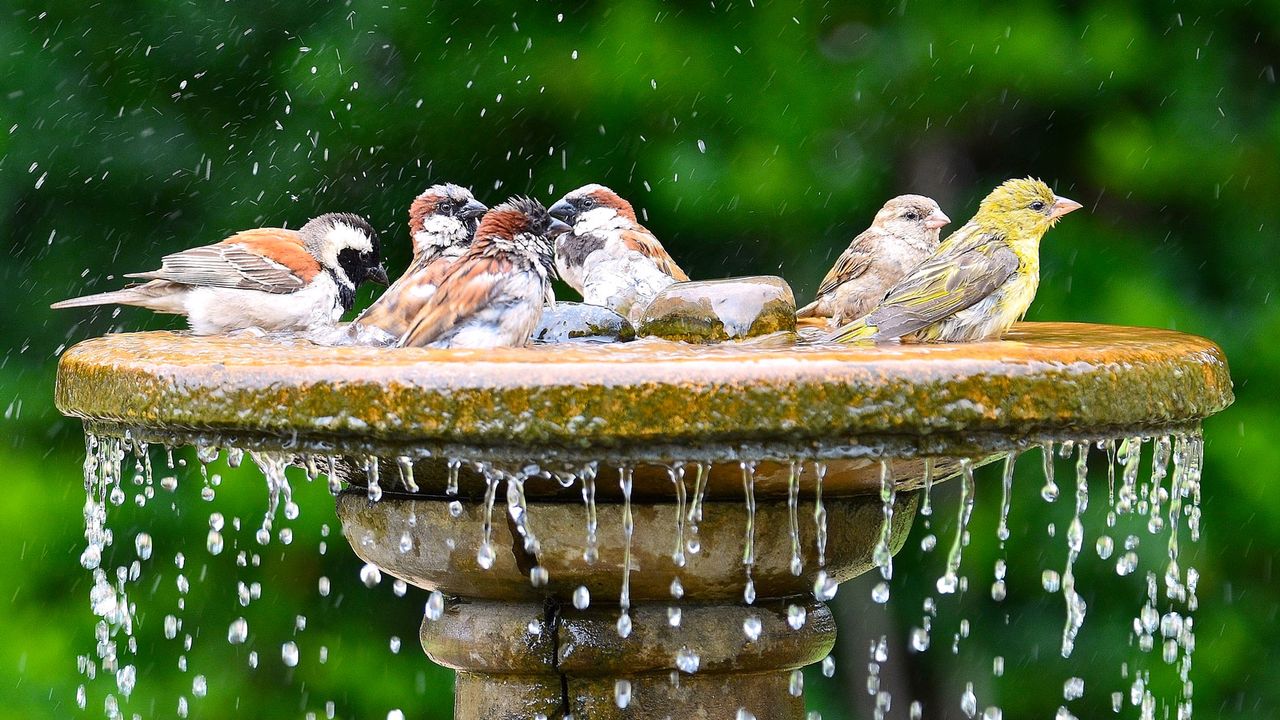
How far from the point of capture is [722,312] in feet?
10.1

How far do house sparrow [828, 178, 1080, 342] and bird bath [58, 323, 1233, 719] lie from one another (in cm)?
23

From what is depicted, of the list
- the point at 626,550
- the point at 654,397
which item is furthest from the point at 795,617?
the point at 654,397

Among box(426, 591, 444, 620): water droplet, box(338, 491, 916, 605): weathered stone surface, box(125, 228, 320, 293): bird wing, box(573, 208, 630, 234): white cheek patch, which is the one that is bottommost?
box(426, 591, 444, 620): water droplet

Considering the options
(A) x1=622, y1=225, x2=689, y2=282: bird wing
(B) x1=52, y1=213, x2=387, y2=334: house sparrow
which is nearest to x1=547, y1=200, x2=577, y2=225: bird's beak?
(A) x1=622, y1=225, x2=689, y2=282: bird wing

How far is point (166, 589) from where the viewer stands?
16.5ft

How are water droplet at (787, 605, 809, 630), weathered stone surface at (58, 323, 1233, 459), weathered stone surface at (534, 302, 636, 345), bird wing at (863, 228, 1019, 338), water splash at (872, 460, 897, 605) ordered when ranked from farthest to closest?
bird wing at (863, 228, 1019, 338) → weathered stone surface at (534, 302, 636, 345) → water droplet at (787, 605, 809, 630) → water splash at (872, 460, 897, 605) → weathered stone surface at (58, 323, 1233, 459)

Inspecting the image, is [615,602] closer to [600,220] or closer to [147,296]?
[600,220]

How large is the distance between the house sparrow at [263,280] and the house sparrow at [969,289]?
154 centimetres

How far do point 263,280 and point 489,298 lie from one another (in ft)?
4.06

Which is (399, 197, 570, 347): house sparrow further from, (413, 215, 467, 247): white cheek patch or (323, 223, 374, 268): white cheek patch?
(323, 223, 374, 268): white cheek patch

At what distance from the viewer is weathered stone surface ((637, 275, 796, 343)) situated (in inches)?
121

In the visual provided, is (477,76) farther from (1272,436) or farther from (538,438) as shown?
(538,438)

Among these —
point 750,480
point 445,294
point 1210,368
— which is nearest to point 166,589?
point 445,294

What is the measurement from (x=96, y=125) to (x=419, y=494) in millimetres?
2966
